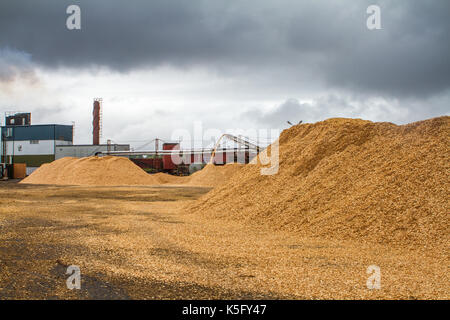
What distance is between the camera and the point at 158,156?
49219 millimetres

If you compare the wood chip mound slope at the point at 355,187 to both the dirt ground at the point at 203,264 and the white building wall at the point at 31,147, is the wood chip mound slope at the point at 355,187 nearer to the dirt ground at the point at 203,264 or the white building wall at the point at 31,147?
the dirt ground at the point at 203,264

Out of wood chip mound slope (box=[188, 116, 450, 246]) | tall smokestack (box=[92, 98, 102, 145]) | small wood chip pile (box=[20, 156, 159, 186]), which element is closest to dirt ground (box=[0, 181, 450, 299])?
wood chip mound slope (box=[188, 116, 450, 246])

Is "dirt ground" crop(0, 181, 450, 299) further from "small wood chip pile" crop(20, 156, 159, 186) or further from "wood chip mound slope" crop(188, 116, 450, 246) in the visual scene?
"small wood chip pile" crop(20, 156, 159, 186)

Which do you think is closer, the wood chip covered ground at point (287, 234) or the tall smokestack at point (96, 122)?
the wood chip covered ground at point (287, 234)

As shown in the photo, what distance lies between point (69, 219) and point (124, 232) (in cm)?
326

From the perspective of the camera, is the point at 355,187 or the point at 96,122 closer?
the point at 355,187

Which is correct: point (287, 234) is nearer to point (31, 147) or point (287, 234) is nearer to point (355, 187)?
point (355, 187)

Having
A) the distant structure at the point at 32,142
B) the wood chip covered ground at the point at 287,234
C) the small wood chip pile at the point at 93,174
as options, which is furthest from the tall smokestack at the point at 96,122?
the wood chip covered ground at the point at 287,234

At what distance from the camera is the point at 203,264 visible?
567cm

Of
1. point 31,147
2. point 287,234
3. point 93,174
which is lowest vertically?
point 287,234

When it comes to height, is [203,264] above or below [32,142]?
below

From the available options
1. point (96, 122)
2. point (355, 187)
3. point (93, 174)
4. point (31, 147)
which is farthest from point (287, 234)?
point (31, 147)

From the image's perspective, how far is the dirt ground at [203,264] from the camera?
4.36m
